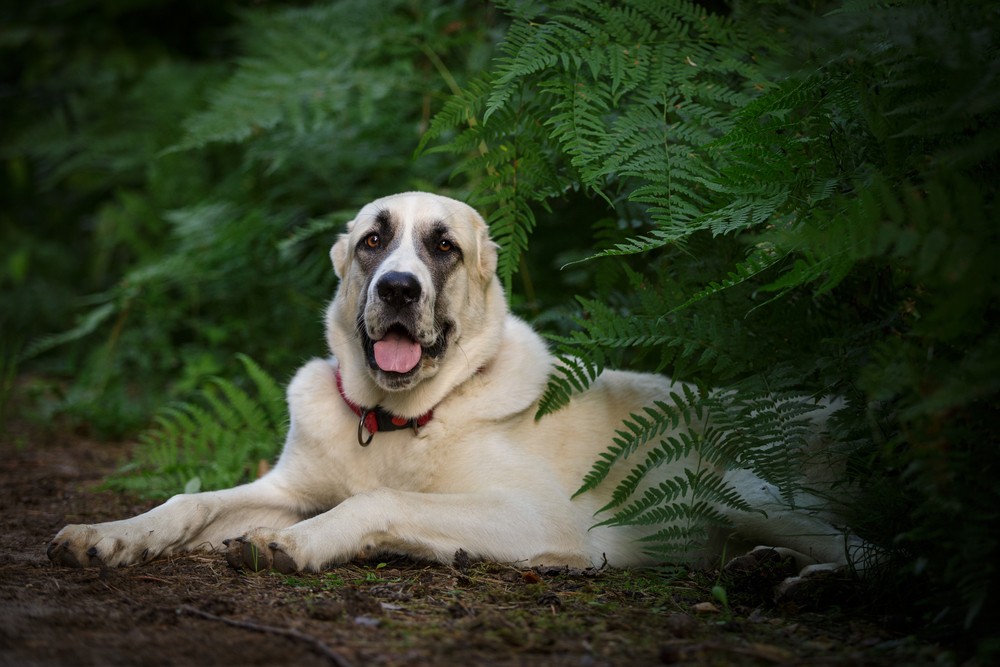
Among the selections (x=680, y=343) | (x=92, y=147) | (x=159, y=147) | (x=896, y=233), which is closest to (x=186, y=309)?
(x=159, y=147)

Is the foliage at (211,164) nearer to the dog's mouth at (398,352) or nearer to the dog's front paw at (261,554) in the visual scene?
the dog's mouth at (398,352)

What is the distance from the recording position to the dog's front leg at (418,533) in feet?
9.55

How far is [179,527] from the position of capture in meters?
3.21

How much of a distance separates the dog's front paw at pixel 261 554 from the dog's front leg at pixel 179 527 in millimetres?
382

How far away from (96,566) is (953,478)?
8.58 feet

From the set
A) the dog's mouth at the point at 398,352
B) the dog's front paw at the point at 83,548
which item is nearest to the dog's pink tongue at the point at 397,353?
the dog's mouth at the point at 398,352

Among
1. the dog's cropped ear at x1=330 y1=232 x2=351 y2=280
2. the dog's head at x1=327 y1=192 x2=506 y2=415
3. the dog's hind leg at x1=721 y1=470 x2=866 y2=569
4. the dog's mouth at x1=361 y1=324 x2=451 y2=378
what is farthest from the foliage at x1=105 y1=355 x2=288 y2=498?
the dog's hind leg at x1=721 y1=470 x2=866 y2=569

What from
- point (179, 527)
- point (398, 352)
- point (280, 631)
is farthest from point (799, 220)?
point (179, 527)

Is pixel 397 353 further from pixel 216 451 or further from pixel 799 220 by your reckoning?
pixel 216 451

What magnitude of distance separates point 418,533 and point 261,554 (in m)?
0.53

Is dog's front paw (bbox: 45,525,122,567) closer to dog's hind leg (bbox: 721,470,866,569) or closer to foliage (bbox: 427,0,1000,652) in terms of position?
foliage (bbox: 427,0,1000,652)

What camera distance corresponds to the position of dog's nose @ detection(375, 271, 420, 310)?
343 centimetres

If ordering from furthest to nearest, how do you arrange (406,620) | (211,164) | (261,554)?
1. (211,164)
2. (261,554)
3. (406,620)

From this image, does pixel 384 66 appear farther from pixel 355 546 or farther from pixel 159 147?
pixel 355 546
